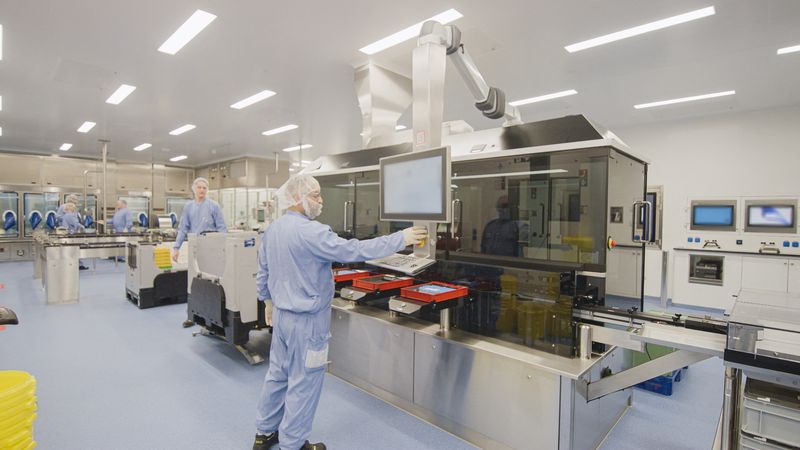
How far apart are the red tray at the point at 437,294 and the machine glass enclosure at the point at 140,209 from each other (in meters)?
11.7

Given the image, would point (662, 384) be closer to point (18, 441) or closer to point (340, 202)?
point (340, 202)

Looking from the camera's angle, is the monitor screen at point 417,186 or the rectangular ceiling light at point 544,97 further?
the rectangular ceiling light at point 544,97

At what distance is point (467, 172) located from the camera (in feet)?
9.43

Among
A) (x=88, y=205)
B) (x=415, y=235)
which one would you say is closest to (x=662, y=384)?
(x=415, y=235)

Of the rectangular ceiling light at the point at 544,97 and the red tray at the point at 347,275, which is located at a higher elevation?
the rectangular ceiling light at the point at 544,97

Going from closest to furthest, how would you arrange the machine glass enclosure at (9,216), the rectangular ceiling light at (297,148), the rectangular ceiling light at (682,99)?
the rectangular ceiling light at (682,99), the rectangular ceiling light at (297,148), the machine glass enclosure at (9,216)

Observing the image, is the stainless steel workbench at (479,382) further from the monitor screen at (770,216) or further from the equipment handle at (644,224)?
the monitor screen at (770,216)

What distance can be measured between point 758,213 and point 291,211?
6327mm

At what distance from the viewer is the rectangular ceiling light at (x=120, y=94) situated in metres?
5.30

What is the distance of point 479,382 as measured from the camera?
→ 7.63 feet

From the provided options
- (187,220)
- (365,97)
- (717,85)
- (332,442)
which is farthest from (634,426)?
(187,220)

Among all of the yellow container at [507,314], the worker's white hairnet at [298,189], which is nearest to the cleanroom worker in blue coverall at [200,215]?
the worker's white hairnet at [298,189]

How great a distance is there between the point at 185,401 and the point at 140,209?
1099cm

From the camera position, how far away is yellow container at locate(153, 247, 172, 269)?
17.6 ft
